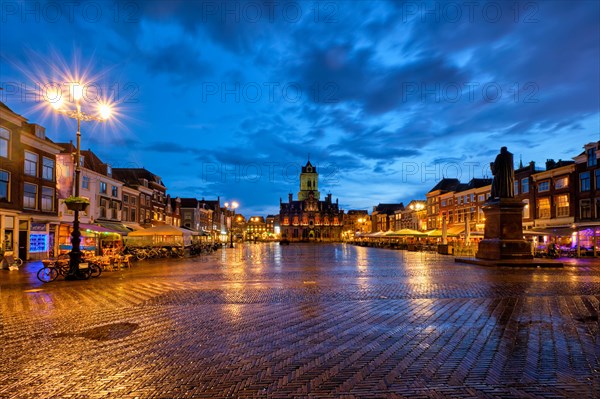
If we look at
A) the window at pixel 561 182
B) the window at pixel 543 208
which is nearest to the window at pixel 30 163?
the window at pixel 561 182

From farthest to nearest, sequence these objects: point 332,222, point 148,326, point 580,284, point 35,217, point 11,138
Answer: point 332,222 < point 35,217 < point 11,138 < point 580,284 < point 148,326

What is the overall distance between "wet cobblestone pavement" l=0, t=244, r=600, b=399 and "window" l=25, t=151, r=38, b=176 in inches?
753

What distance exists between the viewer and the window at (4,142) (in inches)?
1005

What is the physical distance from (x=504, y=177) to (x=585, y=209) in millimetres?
22949

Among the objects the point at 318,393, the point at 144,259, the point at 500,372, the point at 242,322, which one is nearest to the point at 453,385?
the point at 500,372

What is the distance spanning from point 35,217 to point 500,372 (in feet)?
105

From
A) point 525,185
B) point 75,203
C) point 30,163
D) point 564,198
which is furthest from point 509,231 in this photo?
point 30,163

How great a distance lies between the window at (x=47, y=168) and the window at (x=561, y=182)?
48346 mm

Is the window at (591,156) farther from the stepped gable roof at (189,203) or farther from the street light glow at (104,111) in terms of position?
the stepped gable roof at (189,203)

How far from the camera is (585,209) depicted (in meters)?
38.9

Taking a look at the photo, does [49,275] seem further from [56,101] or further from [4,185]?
[4,185]

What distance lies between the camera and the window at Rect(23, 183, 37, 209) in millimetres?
28078

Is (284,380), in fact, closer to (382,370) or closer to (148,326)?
(382,370)

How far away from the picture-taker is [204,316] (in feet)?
29.7
